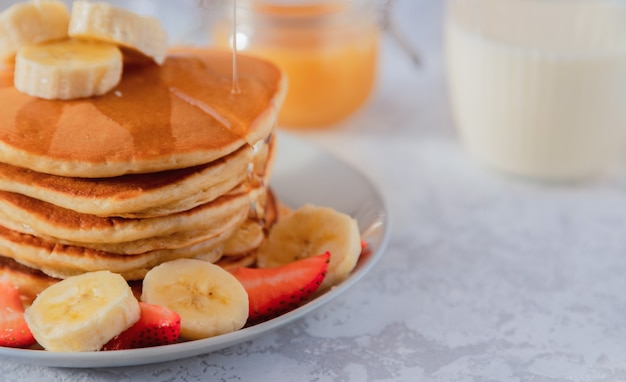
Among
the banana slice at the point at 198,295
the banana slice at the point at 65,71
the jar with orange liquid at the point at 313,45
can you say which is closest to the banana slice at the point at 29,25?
the banana slice at the point at 65,71

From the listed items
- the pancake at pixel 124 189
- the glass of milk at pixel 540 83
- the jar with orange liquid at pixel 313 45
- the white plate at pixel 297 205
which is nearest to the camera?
the white plate at pixel 297 205

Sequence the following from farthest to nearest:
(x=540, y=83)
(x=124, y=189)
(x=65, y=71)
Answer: (x=540, y=83) → (x=65, y=71) → (x=124, y=189)

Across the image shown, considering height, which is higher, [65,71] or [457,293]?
[65,71]

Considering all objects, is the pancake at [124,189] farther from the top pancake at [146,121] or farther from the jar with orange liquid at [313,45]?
the jar with orange liquid at [313,45]

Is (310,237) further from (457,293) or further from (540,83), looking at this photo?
(540,83)

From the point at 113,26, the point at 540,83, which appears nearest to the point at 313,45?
the point at 540,83

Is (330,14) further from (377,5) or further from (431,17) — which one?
(431,17)
